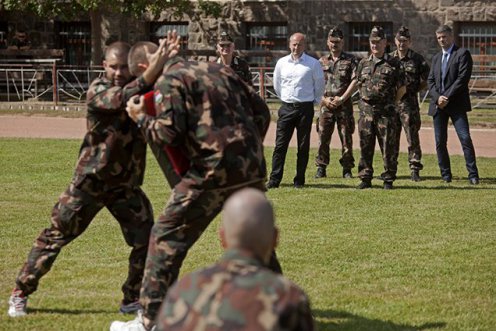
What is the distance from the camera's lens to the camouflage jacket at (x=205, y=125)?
271 inches

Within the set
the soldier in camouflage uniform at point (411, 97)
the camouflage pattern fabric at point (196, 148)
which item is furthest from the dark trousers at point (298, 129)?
the camouflage pattern fabric at point (196, 148)

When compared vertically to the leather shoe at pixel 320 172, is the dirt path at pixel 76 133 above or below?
below

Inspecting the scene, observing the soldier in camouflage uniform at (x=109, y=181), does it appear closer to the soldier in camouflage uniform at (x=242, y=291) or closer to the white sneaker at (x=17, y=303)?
the white sneaker at (x=17, y=303)

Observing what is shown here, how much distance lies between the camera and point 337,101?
16359 millimetres

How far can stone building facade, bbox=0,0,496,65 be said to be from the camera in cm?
3244

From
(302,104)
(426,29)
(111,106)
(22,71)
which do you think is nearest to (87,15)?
(22,71)

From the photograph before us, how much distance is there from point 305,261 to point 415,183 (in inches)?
243

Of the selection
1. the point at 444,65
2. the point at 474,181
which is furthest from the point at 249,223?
the point at 444,65

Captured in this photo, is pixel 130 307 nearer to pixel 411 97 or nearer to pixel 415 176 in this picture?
pixel 415 176

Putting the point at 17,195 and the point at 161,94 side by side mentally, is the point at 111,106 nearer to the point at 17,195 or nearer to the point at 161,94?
the point at 161,94

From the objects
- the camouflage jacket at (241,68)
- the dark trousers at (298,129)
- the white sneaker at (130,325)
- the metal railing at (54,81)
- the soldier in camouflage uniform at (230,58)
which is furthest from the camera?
the metal railing at (54,81)

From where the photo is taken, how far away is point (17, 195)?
49.3 feet

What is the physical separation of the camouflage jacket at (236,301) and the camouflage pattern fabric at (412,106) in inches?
482

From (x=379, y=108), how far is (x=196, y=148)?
28.3ft
